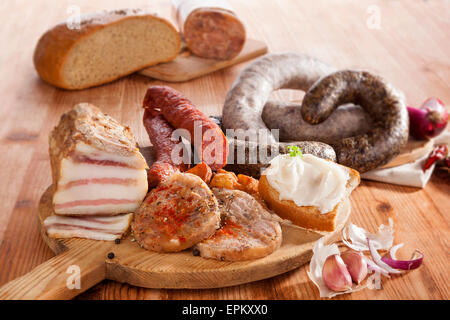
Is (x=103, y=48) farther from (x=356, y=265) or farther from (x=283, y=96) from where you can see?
(x=356, y=265)

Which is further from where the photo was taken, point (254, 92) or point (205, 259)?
point (254, 92)

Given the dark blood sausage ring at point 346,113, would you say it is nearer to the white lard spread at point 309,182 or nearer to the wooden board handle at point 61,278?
the white lard spread at point 309,182

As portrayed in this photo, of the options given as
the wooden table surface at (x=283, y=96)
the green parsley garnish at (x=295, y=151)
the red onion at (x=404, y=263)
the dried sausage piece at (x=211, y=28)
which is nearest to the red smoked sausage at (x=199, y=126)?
the green parsley garnish at (x=295, y=151)

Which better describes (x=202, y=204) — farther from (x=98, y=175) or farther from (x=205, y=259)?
(x=98, y=175)

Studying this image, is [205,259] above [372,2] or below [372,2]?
above

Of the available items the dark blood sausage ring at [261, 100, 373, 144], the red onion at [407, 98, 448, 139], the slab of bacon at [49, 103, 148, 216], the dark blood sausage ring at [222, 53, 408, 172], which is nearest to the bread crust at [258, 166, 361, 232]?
the dark blood sausage ring at [222, 53, 408, 172]

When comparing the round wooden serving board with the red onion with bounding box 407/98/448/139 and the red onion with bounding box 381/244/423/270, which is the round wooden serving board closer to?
the red onion with bounding box 381/244/423/270
